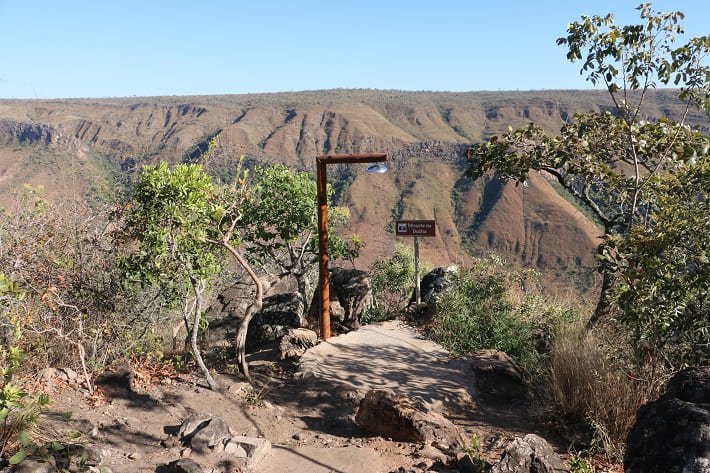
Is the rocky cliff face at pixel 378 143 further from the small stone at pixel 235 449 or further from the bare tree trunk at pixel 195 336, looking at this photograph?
the small stone at pixel 235 449

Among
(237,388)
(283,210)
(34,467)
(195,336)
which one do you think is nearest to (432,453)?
(237,388)

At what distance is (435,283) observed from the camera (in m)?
12.2

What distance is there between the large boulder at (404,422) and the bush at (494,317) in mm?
2419

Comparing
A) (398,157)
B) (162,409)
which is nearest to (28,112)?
(398,157)

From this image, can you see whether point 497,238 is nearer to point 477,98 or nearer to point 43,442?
point 477,98

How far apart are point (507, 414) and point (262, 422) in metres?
2.98

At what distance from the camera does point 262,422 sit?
620 centimetres

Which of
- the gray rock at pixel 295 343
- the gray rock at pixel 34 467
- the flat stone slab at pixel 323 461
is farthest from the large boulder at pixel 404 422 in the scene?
the gray rock at pixel 34 467

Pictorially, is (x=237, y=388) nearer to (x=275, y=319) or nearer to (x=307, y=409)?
(x=307, y=409)

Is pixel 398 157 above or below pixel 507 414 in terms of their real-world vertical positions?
above

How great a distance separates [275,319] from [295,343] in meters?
1.84

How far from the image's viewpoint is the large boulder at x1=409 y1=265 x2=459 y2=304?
11734 mm

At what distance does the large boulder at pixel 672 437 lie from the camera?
9.71ft

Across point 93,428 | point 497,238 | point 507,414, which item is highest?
point 93,428
